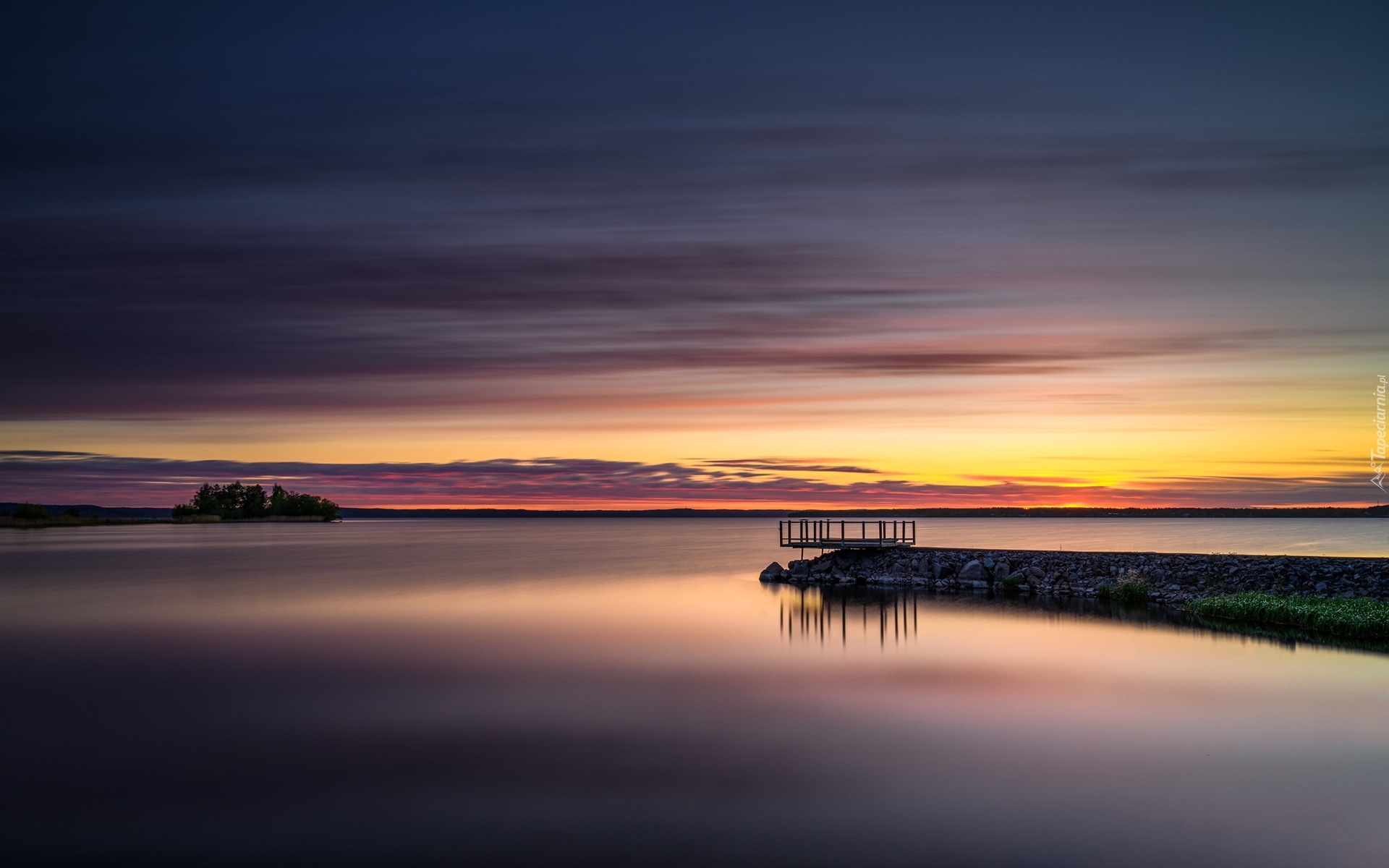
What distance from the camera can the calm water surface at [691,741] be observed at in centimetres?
1002

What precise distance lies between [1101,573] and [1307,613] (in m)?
9.99

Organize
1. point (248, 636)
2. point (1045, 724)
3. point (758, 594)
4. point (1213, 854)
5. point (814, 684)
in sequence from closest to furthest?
point (1213, 854), point (1045, 724), point (814, 684), point (248, 636), point (758, 594)

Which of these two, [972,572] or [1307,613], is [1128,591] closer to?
[972,572]

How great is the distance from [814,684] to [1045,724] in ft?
16.8

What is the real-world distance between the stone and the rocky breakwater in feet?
0.10

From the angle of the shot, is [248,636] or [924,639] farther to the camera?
[248,636]

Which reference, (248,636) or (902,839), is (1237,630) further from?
(248,636)

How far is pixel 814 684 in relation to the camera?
19.0m

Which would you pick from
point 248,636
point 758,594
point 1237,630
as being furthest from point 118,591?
point 1237,630

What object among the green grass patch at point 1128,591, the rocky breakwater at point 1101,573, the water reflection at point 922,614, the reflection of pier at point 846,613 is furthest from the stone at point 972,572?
the green grass patch at point 1128,591

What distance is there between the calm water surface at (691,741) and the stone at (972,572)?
7.64 m

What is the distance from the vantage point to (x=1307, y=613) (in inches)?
1014

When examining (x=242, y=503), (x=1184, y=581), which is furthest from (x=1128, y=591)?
(x=242, y=503)

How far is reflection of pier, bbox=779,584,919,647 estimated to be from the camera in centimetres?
2611
